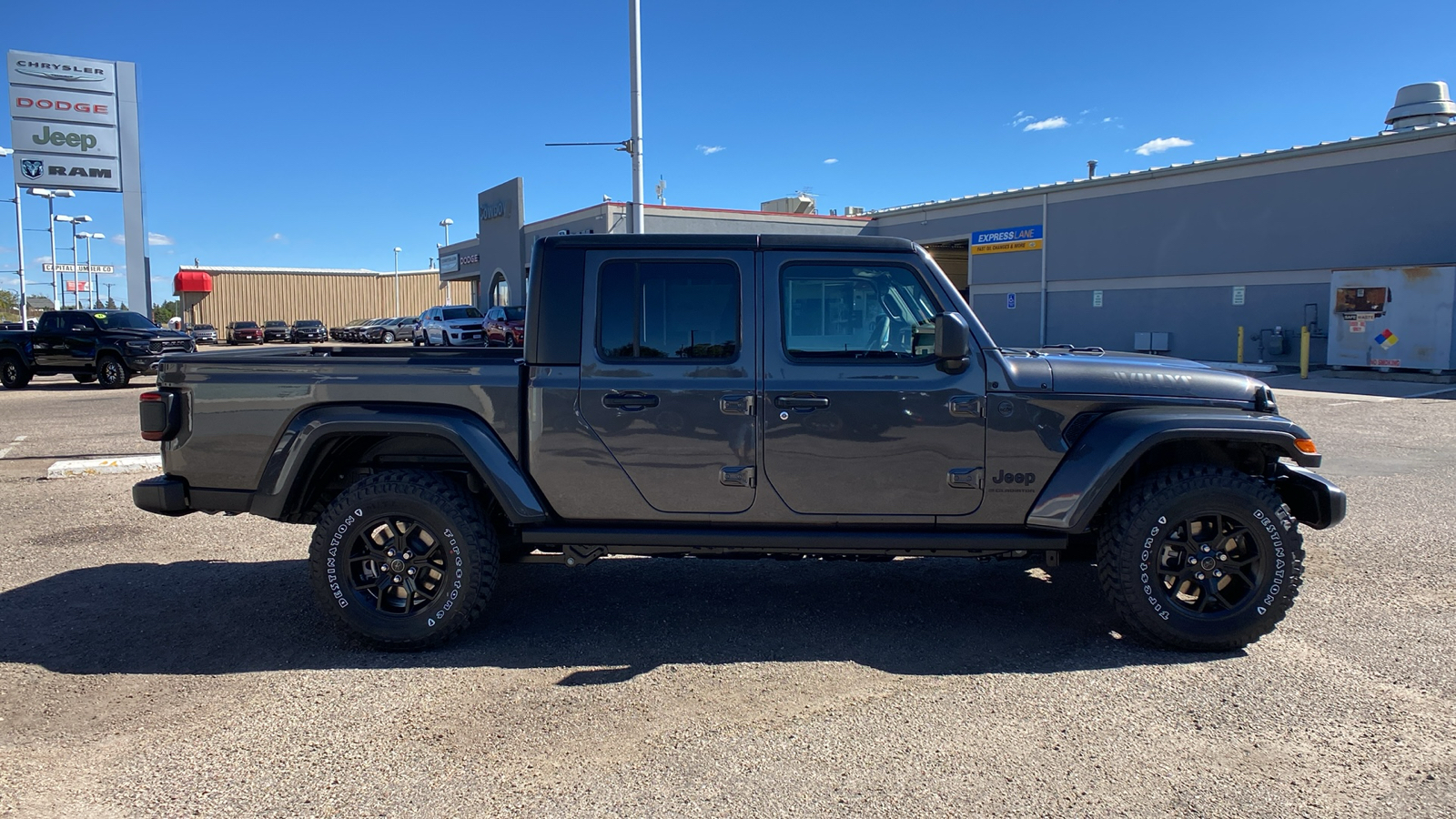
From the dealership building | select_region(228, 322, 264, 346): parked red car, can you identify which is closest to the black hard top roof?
select_region(228, 322, 264, 346): parked red car

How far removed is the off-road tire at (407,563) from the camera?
426cm

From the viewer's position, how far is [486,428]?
14.0 ft

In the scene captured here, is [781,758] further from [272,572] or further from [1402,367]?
[1402,367]

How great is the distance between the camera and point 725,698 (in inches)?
149

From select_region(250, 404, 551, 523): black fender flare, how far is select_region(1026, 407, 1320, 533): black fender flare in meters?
2.40

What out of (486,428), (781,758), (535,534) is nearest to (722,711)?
(781,758)

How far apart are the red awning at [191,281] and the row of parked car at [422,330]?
3.64m

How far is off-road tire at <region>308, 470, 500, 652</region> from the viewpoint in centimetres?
426

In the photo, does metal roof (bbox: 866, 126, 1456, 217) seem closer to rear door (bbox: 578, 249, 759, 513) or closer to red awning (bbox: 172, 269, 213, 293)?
rear door (bbox: 578, 249, 759, 513)

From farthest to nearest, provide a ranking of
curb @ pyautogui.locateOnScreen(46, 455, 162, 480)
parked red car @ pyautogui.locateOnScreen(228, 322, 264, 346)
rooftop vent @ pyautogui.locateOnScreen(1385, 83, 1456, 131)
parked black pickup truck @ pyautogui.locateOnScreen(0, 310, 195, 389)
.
Result: parked red car @ pyautogui.locateOnScreen(228, 322, 264, 346) → rooftop vent @ pyautogui.locateOnScreen(1385, 83, 1456, 131) → parked black pickup truck @ pyautogui.locateOnScreen(0, 310, 195, 389) → curb @ pyautogui.locateOnScreen(46, 455, 162, 480)

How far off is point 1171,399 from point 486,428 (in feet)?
10.6

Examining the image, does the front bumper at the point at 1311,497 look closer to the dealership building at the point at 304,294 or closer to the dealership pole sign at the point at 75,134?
the dealership pole sign at the point at 75,134

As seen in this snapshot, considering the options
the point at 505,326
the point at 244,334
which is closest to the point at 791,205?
the point at 505,326

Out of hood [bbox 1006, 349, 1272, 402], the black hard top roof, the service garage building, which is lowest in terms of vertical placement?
hood [bbox 1006, 349, 1272, 402]
